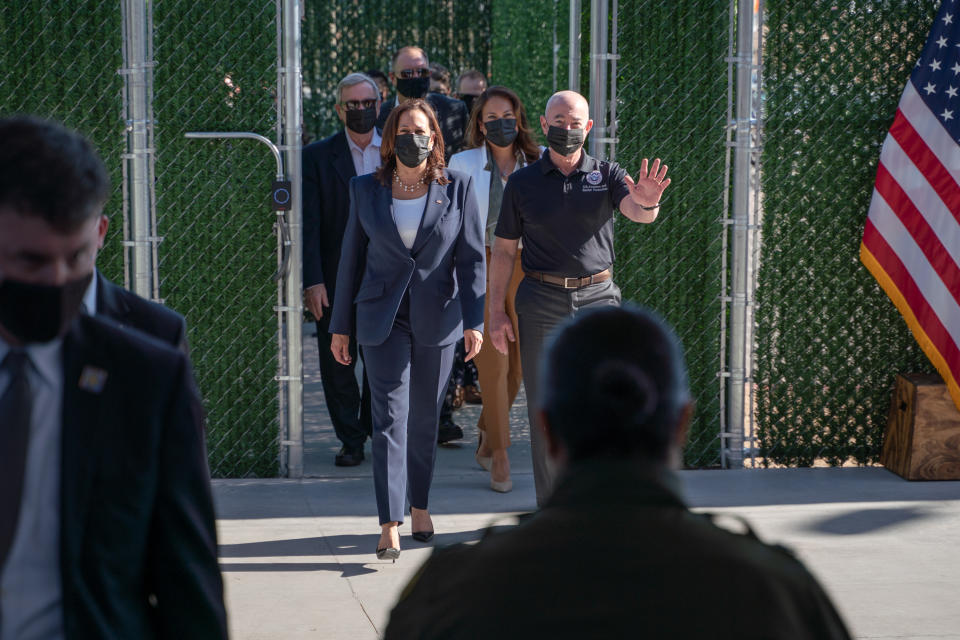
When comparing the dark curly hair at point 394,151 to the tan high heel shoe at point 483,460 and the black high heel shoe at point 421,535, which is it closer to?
the black high heel shoe at point 421,535

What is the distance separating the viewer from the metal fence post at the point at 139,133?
20.1 ft

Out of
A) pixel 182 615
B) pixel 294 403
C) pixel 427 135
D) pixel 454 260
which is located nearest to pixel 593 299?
pixel 454 260

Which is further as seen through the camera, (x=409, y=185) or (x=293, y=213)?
(x=293, y=213)

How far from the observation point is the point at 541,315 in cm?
529

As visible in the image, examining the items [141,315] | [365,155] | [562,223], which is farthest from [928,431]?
[141,315]

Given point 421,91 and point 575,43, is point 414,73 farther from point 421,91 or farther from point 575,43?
point 575,43

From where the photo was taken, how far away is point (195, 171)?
6.32 meters

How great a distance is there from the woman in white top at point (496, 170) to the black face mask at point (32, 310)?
456 centimetres

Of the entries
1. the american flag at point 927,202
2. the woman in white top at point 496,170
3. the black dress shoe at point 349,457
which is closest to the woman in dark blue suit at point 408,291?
the woman in white top at point 496,170

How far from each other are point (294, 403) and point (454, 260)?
1.62 metres

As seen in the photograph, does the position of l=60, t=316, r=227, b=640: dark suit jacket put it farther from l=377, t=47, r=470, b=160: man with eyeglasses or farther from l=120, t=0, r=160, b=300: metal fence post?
l=377, t=47, r=470, b=160: man with eyeglasses

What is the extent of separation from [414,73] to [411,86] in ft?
0.27

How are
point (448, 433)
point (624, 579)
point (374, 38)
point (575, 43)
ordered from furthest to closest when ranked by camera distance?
1. point (374, 38)
2. point (448, 433)
3. point (575, 43)
4. point (624, 579)

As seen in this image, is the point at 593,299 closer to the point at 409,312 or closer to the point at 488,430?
the point at 409,312
